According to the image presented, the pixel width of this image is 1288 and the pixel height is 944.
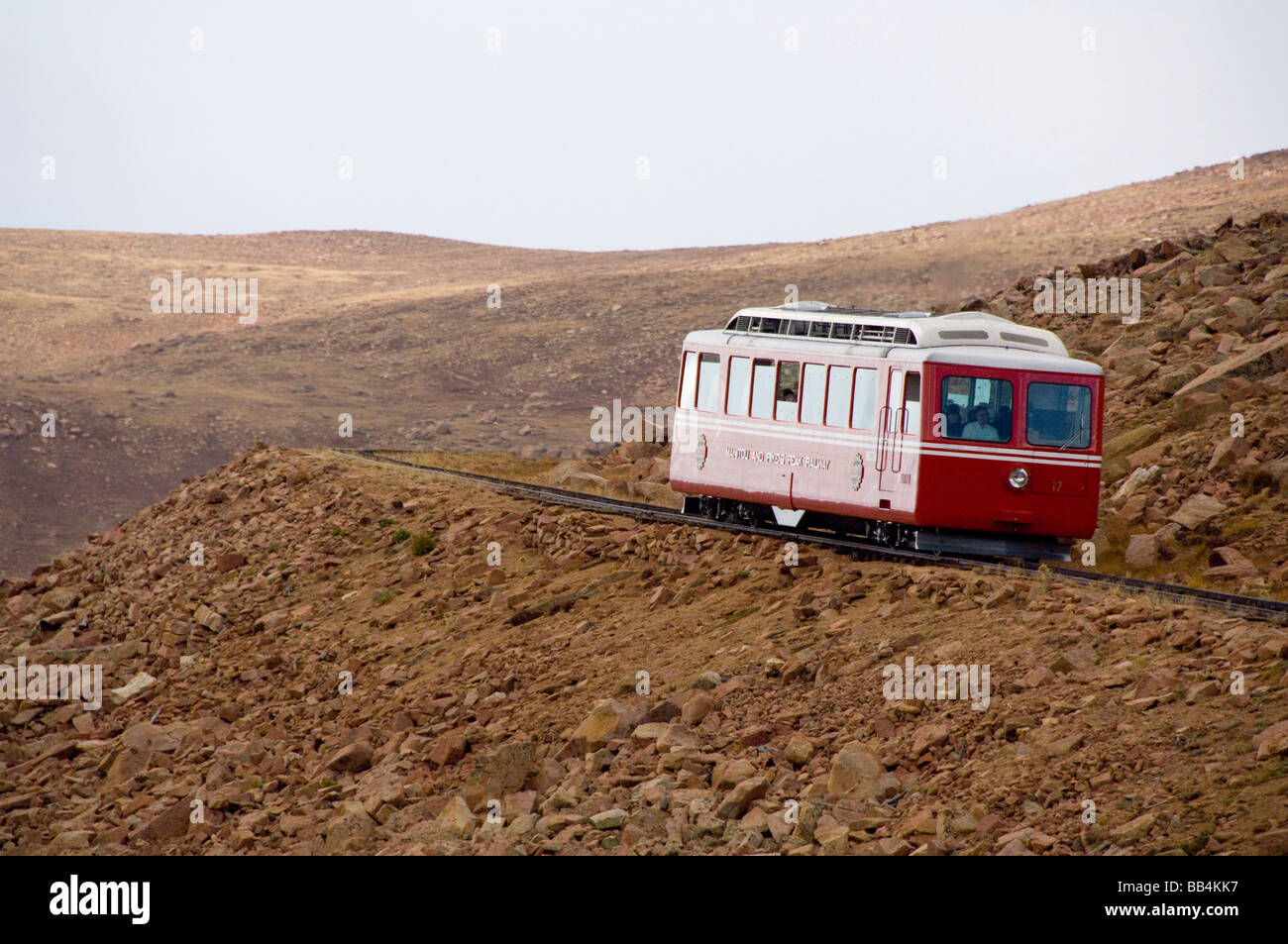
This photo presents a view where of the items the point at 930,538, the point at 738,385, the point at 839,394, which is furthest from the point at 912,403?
the point at 738,385

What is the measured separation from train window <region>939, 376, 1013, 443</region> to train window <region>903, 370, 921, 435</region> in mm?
289

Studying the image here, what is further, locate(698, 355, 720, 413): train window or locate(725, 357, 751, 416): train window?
locate(698, 355, 720, 413): train window

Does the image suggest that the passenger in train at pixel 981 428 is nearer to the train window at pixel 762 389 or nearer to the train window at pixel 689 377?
the train window at pixel 762 389

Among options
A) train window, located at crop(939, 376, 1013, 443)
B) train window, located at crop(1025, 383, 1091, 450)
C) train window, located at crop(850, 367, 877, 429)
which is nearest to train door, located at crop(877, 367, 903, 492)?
train window, located at crop(850, 367, 877, 429)

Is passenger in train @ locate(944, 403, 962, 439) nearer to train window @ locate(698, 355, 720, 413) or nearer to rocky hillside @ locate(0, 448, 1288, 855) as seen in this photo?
rocky hillside @ locate(0, 448, 1288, 855)

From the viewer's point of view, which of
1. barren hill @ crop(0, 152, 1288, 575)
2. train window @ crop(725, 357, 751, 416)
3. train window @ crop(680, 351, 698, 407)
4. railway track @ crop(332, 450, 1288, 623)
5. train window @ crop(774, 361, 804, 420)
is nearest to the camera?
railway track @ crop(332, 450, 1288, 623)

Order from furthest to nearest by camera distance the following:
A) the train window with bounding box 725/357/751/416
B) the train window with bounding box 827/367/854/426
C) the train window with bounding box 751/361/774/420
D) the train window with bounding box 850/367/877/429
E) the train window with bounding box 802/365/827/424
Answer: the train window with bounding box 725/357/751/416 → the train window with bounding box 751/361/774/420 → the train window with bounding box 802/365/827/424 → the train window with bounding box 827/367/854/426 → the train window with bounding box 850/367/877/429

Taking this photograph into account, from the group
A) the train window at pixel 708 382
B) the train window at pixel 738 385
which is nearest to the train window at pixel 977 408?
the train window at pixel 738 385

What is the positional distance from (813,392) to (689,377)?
3476 millimetres

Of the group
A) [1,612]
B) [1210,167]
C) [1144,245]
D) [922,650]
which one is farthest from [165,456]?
[1210,167]

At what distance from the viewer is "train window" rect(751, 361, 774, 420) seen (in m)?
22.3

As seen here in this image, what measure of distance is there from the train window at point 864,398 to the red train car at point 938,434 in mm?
19

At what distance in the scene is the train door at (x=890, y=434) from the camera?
64.5ft

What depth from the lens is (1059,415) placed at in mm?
19656
